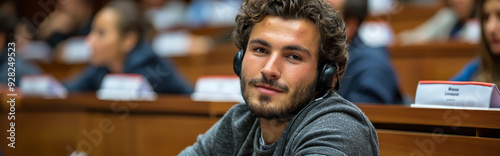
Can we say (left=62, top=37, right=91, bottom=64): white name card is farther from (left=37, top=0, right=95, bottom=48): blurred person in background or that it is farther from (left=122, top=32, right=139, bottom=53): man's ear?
(left=122, top=32, right=139, bottom=53): man's ear

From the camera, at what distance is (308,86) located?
91cm

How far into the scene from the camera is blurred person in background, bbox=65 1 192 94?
2414 mm

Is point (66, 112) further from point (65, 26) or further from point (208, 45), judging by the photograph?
point (65, 26)

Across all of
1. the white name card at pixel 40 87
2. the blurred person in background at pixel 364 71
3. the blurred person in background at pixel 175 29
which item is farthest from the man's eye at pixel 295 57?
the blurred person in background at pixel 175 29

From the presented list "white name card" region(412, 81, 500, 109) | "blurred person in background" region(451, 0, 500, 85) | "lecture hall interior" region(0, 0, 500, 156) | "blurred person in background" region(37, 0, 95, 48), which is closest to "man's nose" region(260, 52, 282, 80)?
"lecture hall interior" region(0, 0, 500, 156)

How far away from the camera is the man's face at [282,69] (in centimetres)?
89

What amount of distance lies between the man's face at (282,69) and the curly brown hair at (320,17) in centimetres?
1

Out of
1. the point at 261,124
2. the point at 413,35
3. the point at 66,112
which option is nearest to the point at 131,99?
the point at 66,112

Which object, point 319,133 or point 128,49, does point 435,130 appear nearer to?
point 319,133

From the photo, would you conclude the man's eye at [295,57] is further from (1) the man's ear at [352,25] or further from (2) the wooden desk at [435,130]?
(1) the man's ear at [352,25]

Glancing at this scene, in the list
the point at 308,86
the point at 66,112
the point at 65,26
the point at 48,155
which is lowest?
the point at 48,155

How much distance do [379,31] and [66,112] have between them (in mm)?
1410

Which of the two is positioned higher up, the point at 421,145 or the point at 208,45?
the point at 208,45

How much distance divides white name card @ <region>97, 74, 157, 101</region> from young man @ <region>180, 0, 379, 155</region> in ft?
2.81
